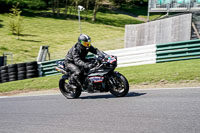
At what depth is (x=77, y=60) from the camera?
8.12 m

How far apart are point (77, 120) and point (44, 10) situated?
57649mm

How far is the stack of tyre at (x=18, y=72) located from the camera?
1617 centimetres

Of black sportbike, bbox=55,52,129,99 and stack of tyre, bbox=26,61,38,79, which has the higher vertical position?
black sportbike, bbox=55,52,129,99

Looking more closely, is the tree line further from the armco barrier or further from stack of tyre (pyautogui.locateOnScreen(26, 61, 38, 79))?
the armco barrier

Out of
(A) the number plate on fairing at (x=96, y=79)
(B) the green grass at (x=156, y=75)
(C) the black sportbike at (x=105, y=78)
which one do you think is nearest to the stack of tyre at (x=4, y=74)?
(B) the green grass at (x=156, y=75)

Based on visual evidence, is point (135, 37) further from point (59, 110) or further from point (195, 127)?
point (195, 127)

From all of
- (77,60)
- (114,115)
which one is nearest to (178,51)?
(77,60)

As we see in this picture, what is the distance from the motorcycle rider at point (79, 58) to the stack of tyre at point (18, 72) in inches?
319

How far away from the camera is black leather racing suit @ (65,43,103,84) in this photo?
8.09 m

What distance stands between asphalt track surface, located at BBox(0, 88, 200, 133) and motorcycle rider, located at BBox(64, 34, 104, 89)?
71 cm

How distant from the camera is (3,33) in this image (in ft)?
132

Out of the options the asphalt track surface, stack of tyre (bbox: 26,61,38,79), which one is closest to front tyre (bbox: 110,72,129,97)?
the asphalt track surface

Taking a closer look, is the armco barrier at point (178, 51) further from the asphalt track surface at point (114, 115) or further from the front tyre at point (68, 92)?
the front tyre at point (68, 92)

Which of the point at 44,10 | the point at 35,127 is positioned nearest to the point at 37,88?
the point at 35,127
